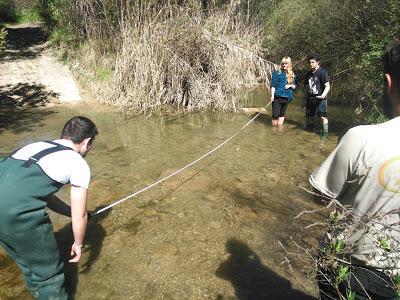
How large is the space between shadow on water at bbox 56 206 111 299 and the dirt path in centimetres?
656

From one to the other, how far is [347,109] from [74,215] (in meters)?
9.12

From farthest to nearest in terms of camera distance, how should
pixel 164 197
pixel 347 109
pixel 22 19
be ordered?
pixel 22 19 < pixel 347 109 < pixel 164 197

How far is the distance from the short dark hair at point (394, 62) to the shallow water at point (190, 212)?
2.64m

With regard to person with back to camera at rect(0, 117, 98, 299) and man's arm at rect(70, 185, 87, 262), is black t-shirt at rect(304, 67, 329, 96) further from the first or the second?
man's arm at rect(70, 185, 87, 262)

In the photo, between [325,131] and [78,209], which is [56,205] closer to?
[78,209]

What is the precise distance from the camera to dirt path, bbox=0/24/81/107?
34.7ft

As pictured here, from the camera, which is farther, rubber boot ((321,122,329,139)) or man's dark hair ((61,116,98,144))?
rubber boot ((321,122,329,139))

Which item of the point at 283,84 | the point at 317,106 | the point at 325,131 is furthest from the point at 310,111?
the point at 283,84

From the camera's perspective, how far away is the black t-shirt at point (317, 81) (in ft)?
24.6

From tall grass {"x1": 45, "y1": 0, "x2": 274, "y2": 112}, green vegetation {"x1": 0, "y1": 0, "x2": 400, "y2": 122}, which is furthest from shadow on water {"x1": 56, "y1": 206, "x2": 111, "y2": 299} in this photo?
green vegetation {"x1": 0, "y1": 0, "x2": 400, "y2": 122}

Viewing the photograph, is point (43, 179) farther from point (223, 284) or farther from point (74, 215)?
point (223, 284)

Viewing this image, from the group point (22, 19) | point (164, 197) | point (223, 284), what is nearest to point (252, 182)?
point (164, 197)

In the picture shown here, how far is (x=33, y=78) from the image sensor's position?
38.3 feet

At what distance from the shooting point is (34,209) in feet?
9.07
